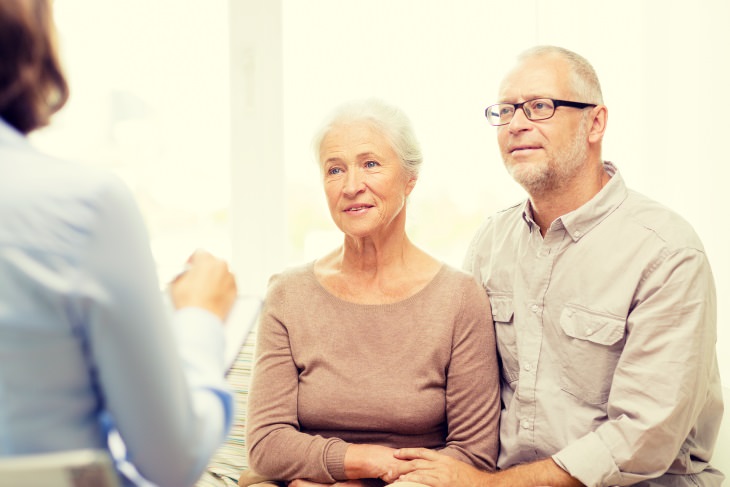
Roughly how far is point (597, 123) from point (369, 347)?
2.63 ft

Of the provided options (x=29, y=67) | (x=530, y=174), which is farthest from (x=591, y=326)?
(x=29, y=67)

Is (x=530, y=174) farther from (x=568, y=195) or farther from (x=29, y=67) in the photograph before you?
(x=29, y=67)

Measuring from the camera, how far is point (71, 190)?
69 centimetres

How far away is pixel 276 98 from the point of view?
2.66 meters

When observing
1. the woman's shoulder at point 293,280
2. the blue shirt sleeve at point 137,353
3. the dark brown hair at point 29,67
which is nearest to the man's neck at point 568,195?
the woman's shoulder at point 293,280

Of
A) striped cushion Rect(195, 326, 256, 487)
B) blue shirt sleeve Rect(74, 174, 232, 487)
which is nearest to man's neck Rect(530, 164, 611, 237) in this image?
striped cushion Rect(195, 326, 256, 487)

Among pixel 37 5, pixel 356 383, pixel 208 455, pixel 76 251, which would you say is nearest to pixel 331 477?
pixel 356 383

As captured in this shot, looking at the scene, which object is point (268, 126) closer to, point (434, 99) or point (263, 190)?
point (263, 190)

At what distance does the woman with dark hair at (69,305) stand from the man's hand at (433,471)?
90 centimetres

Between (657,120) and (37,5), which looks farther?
(657,120)

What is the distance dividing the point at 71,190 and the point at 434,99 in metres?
2.09

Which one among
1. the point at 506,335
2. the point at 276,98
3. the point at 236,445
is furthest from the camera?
the point at 276,98

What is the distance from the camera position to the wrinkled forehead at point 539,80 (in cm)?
180

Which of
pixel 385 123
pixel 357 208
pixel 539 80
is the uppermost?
pixel 539 80
